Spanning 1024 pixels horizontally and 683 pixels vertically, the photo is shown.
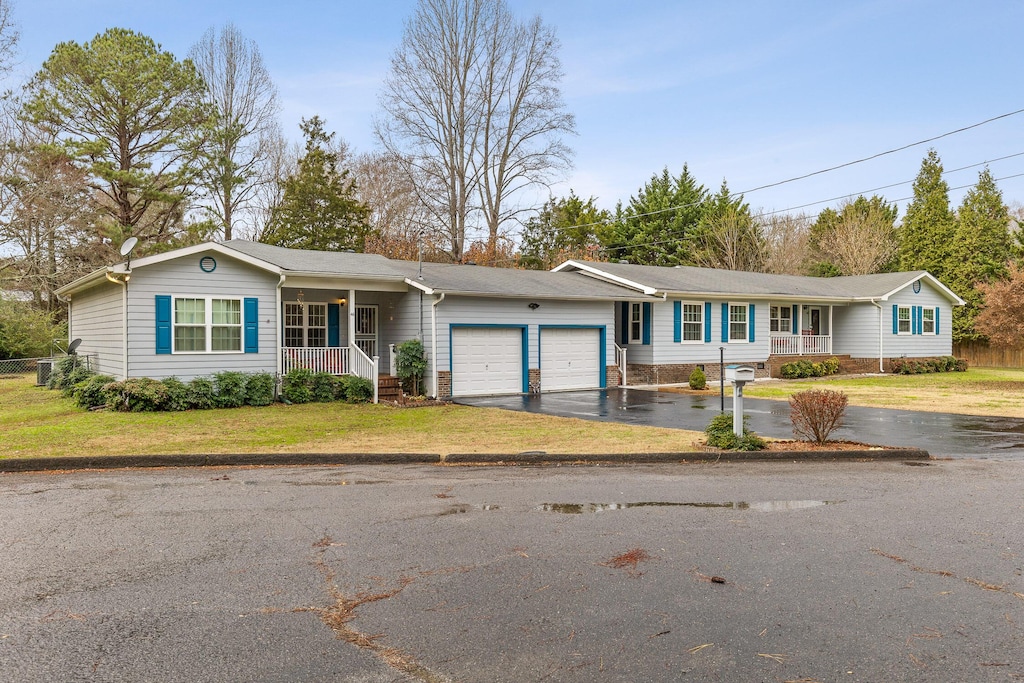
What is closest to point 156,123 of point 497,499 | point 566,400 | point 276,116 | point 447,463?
point 276,116

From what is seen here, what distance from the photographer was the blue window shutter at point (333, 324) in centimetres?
2089

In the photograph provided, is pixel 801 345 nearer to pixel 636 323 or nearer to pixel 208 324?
pixel 636 323

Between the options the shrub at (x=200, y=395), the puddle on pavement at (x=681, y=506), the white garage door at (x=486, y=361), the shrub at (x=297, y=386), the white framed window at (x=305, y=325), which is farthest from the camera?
the white framed window at (x=305, y=325)

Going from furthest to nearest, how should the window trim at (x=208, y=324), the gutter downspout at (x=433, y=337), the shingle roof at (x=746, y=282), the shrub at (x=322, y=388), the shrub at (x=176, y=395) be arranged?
the shingle roof at (x=746, y=282) → the gutter downspout at (x=433, y=337) → the shrub at (x=322, y=388) → the window trim at (x=208, y=324) → the shrub at (x=176, y=395)

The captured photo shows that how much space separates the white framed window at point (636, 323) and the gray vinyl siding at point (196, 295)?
12549 mm

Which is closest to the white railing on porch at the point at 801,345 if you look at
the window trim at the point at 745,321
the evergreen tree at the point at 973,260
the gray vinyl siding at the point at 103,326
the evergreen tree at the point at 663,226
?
the window trim at the point at 745,321

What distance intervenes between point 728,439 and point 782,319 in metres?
20.8

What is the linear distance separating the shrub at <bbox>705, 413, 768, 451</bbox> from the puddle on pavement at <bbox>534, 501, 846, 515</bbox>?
3197 millimetres

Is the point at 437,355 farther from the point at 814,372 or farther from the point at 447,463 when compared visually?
the point at 814,372

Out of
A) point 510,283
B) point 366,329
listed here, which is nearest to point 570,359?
point 510,283

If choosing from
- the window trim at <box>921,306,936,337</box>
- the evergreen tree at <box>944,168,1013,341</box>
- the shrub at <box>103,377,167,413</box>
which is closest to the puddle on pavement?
the shrub at <box>103,377,167,413</box>

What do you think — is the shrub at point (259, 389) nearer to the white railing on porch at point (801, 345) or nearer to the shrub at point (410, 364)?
the shrub at point (410, 364)

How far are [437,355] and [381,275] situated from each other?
8.59 feet

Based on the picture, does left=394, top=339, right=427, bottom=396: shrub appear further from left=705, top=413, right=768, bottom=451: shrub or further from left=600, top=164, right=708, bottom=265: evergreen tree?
left=600, top=164, right=708, bottom=265: evergreen tree
